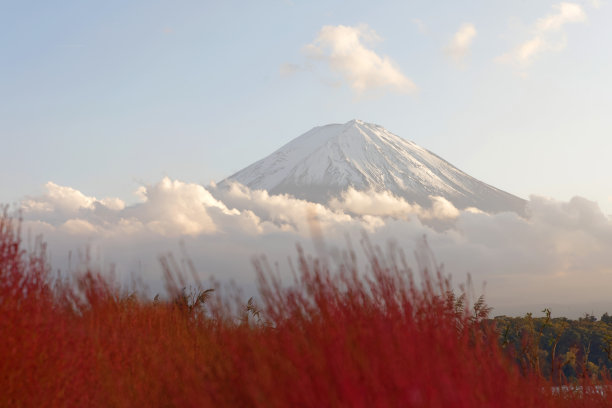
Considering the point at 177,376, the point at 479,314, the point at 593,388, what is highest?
the point at 479,314

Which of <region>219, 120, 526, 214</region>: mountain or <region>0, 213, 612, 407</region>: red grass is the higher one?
<region>219, 120, 526, 214</region>: mountain

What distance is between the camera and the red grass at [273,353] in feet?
A: 12.9

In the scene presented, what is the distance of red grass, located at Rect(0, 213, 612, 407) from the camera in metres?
3.94

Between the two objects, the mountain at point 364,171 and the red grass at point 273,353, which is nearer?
the red grass at point 273,353

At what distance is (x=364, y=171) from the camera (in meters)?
154

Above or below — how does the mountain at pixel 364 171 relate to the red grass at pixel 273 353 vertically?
above

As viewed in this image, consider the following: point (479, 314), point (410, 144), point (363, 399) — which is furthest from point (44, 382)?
point (410, 144)

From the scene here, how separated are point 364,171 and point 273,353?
14991 centimetres

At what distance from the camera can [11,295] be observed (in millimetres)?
6492

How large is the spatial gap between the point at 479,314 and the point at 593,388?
2605mm

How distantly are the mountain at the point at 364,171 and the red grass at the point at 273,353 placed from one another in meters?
131

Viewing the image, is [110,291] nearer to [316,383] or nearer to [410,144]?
[316,383]

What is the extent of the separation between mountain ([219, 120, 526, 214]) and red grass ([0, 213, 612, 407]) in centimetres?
13101

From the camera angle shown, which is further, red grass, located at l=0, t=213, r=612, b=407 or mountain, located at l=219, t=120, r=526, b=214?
mountain, located at l=219, t=120, r=526, b=214
